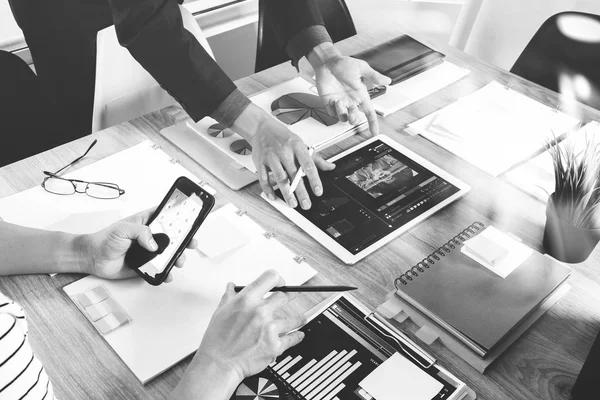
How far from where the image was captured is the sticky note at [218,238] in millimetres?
1055

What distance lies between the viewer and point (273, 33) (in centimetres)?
192

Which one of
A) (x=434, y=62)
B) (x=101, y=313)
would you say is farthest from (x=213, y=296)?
(x=434, y=62)

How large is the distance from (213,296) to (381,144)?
0.60m

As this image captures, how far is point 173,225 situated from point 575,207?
0.77 metres

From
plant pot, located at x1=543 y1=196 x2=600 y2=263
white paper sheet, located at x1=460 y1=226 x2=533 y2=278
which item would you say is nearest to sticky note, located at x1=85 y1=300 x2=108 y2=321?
white paper sheet, located at x1=460 y1=226 x2=533 y2=278

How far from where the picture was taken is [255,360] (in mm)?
810

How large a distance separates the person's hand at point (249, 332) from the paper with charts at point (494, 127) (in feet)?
2.33

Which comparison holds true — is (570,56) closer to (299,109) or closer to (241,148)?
(299,109)

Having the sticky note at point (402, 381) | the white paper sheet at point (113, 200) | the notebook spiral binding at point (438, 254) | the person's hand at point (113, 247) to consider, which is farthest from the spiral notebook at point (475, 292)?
the white paper sheet at point (113, 200)

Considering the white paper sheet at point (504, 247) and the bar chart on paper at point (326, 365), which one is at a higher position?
the white paper sheet at point (504, 247)

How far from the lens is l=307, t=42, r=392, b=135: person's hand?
4.59 feet

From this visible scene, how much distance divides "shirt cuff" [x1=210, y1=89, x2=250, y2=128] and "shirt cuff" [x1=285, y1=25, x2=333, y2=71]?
0.37 meters

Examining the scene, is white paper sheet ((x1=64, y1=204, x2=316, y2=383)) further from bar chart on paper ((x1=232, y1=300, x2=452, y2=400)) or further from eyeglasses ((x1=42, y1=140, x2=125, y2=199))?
eyeglasses ((x1=42, y1=140, x2=125, y2=199))

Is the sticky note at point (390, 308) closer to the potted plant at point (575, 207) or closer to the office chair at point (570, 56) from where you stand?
the potted plant at point (575, 207)
